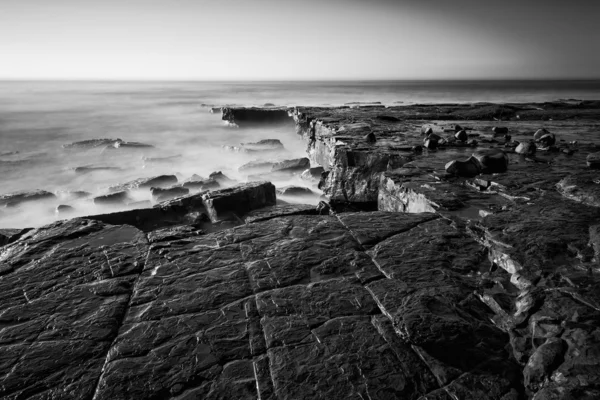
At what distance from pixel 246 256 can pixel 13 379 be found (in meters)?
1.58

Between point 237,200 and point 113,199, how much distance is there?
4.05 metres

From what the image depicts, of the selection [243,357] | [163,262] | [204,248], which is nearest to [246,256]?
[204,248]

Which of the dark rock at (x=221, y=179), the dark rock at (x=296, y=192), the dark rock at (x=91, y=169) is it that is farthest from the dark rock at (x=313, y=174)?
the dark rock at (x=91, y=169)

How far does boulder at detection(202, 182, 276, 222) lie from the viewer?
5316 millimetres

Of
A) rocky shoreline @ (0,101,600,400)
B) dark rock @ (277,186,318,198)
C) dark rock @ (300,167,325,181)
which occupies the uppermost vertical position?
rocky shoreline @ (0,101,600,400)

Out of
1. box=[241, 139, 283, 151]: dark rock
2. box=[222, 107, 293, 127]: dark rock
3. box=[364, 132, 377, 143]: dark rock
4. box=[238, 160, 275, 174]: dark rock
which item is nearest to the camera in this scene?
box=[364, 132, 377, 143]: dark rock

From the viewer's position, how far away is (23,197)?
27.0 feet

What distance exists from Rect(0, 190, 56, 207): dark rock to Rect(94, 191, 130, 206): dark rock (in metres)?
1.59

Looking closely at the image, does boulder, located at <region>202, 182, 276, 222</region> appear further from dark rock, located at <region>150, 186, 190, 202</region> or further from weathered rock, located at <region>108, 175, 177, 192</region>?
weathered rock, located at <region>108, 175, 177, 192</region>

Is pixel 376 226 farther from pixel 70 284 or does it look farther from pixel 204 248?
pixel 70 284

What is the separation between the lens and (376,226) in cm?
336

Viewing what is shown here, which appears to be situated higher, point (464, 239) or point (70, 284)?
point (464, 239)

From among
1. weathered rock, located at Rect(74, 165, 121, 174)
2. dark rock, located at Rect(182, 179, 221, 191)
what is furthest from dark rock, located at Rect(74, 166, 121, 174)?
dark rock, located at Rect(182, 179, 221, 191)

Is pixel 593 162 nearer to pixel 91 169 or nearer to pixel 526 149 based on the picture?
pixel 526 149
